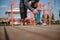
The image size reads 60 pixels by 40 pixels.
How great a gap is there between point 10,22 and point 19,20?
117 millimetres

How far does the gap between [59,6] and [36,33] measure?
45 cm

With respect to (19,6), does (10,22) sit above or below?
below

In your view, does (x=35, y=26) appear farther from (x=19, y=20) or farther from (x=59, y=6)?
(x=59, y=6)

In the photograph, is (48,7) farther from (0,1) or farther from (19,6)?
(0,1)

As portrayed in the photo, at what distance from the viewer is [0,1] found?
1782mm

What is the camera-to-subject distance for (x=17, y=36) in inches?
→ 71.3

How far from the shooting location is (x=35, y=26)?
183 centimetres

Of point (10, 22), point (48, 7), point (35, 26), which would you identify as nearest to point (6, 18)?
point (10, 22)

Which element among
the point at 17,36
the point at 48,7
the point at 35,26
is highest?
the point at 48,7

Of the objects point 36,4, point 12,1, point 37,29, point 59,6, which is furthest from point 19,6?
point 59,6

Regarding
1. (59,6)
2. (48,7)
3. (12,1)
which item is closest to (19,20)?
(12,1)

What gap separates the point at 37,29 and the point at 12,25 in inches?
12.6

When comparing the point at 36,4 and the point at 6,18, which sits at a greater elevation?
the point at 36,4

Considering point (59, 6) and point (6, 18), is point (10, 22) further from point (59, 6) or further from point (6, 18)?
point (59, 6)
